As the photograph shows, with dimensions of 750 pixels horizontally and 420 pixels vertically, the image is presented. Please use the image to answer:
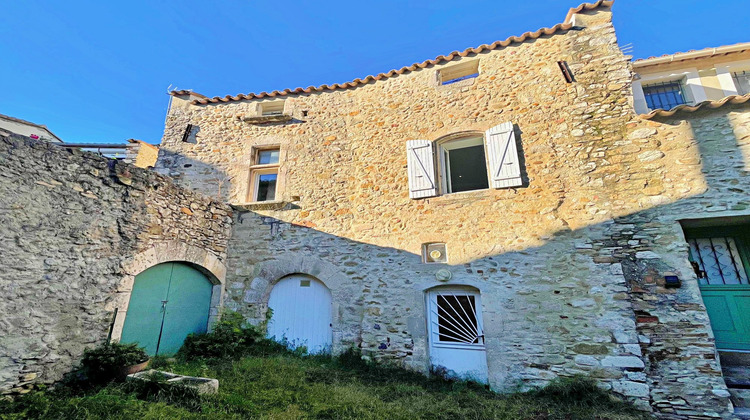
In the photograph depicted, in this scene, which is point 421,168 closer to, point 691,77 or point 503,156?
point 503,156

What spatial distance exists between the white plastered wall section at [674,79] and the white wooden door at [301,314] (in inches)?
A: 238

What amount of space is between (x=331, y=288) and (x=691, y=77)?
711 cm

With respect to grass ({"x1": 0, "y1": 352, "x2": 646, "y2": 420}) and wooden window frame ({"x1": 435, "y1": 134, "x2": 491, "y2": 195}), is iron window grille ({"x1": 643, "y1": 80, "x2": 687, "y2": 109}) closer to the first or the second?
wooden window frame ({"x1": 435, "y1": 134, "x2": 491, "y2": 195})

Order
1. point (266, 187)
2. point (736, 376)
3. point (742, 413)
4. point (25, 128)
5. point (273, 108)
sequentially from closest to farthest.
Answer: point (742, 413) < point (736, 376) < point (266, 187) < point (273, 108) < point (25, 128)

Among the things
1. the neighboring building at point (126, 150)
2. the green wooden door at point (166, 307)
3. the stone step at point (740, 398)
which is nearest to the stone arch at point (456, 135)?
the stone step at point (740, 398)

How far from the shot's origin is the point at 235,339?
18.3 feet

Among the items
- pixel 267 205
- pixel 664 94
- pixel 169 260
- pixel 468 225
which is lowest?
pixel 169 260

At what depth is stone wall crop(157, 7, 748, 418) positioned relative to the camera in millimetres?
4238

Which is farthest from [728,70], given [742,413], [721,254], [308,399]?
[308,399]

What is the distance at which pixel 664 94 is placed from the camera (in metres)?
5.72

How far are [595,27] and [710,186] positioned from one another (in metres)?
3.16

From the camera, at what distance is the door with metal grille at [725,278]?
13.9 feet

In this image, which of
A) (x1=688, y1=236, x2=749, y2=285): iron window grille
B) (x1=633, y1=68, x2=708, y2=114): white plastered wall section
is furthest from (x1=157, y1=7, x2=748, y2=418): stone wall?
(x1=688, y1=236, x2=749, y2=285): iron window grille

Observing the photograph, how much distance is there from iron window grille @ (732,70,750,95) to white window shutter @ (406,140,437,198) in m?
5.10
